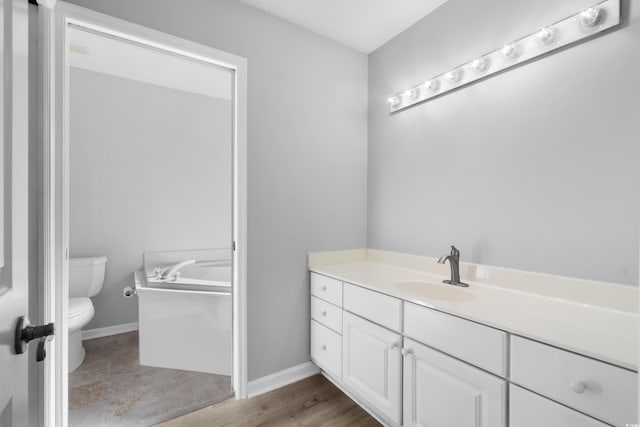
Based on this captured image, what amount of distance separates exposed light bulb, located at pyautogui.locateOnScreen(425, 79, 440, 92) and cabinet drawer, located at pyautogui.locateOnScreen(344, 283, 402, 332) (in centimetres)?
131

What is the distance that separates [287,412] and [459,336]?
1.13 metres

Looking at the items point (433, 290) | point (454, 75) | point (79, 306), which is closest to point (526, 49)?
point (454, 75)

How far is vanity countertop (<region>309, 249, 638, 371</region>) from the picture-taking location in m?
0.92

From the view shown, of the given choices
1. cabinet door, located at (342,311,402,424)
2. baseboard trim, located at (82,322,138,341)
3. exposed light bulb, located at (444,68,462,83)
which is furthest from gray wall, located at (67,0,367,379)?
baseboard trim, located at (82,322,138,341)

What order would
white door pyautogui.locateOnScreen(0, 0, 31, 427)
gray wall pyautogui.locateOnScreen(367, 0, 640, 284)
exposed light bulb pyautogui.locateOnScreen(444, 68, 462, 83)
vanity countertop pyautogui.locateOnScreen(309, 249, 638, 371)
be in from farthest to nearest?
exposed light bulb pyautogui.locateOnScreen(444, 68, 462, 83), gray wall pyautogui.locateOnScreen(367, 0, 640, 284), vanity countertop pyautogui.locateOnScreen(309, 249, 638, 371), white door pyautogui.locateOnScreen(0, 0, 31, 427)

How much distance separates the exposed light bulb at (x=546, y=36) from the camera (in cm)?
132

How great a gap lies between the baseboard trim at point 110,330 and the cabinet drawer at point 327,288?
4.42ft

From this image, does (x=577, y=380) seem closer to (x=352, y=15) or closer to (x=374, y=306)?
(x=374, y=306)

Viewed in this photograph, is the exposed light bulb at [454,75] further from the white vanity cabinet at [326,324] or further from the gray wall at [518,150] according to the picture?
the white vanity cabinet at [326,324]

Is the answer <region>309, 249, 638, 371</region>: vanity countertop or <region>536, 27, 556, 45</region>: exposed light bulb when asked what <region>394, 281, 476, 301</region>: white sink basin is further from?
<region>536, 27, 556, 45</region>: exposed light bulb

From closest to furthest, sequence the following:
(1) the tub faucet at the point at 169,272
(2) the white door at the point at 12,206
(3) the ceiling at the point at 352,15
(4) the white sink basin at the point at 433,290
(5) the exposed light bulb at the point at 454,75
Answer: (2) the white door at the point at 12,206
(4) the white sink basin at the point at 433,290
(5) the exposed light bulb at the point at 454,75
(3) the ceiling at the point at 352,15
(1) the tub faucet at the point at 169,272

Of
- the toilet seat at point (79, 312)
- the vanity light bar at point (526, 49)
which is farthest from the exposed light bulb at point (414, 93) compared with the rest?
the toilet seat at point (79, 312)

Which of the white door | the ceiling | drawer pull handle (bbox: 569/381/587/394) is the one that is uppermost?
the ceiling

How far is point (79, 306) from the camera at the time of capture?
6.41 ft
